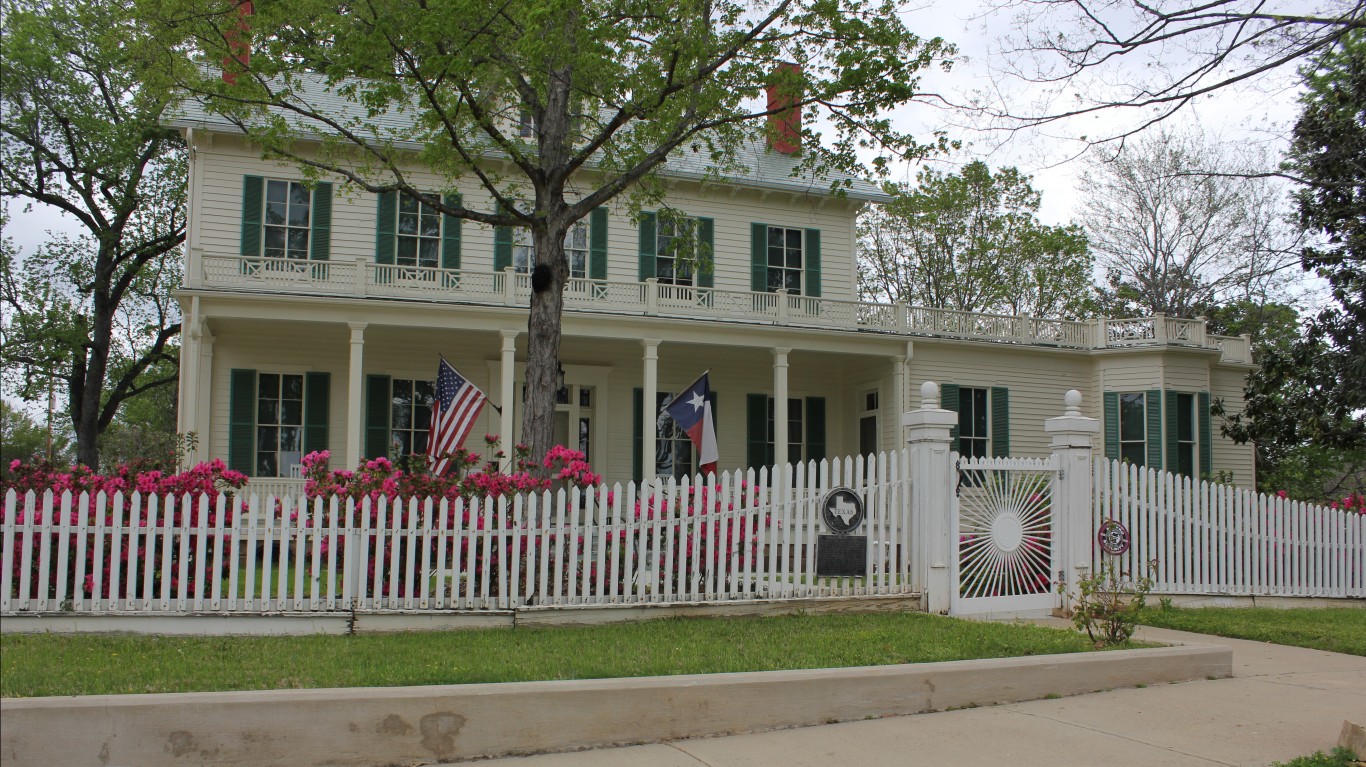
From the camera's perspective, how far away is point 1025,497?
10.4 metres

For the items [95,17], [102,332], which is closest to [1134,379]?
[95,17]

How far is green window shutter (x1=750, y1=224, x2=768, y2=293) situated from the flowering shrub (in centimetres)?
1480

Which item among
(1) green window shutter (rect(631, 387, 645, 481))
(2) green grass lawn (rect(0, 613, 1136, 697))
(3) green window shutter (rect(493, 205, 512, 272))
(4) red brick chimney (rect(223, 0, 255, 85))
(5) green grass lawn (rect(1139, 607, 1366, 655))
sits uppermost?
(4) red brick chimney (rect(223, 0, 255, 85))

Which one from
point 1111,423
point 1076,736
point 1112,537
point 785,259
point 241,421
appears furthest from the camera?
point 1111,423

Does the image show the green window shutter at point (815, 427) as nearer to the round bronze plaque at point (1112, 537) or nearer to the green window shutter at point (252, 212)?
the green window shutter at point (252, 212)

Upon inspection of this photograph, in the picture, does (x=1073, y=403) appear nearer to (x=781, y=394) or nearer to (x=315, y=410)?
(x=781, y=394)

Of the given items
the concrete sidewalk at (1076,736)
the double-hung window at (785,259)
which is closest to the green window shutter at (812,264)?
the double-hung window at (785,259)

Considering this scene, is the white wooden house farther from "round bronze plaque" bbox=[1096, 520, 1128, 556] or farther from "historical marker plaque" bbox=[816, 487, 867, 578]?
"round bronze plaque" bbox=[1096, 520, 1128, 556]

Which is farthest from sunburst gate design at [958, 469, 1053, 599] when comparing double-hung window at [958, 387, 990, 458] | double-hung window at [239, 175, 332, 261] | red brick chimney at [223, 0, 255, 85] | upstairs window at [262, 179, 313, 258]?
upstairs window at [262, 179, 313, 258]

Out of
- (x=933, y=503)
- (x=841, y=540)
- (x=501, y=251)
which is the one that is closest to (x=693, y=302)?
(x=501, y=251)

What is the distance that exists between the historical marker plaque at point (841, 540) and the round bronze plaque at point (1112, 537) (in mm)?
2858

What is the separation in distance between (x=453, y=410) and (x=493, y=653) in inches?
364

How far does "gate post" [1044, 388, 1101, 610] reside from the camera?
1073cm

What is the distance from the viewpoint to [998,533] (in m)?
10.3
